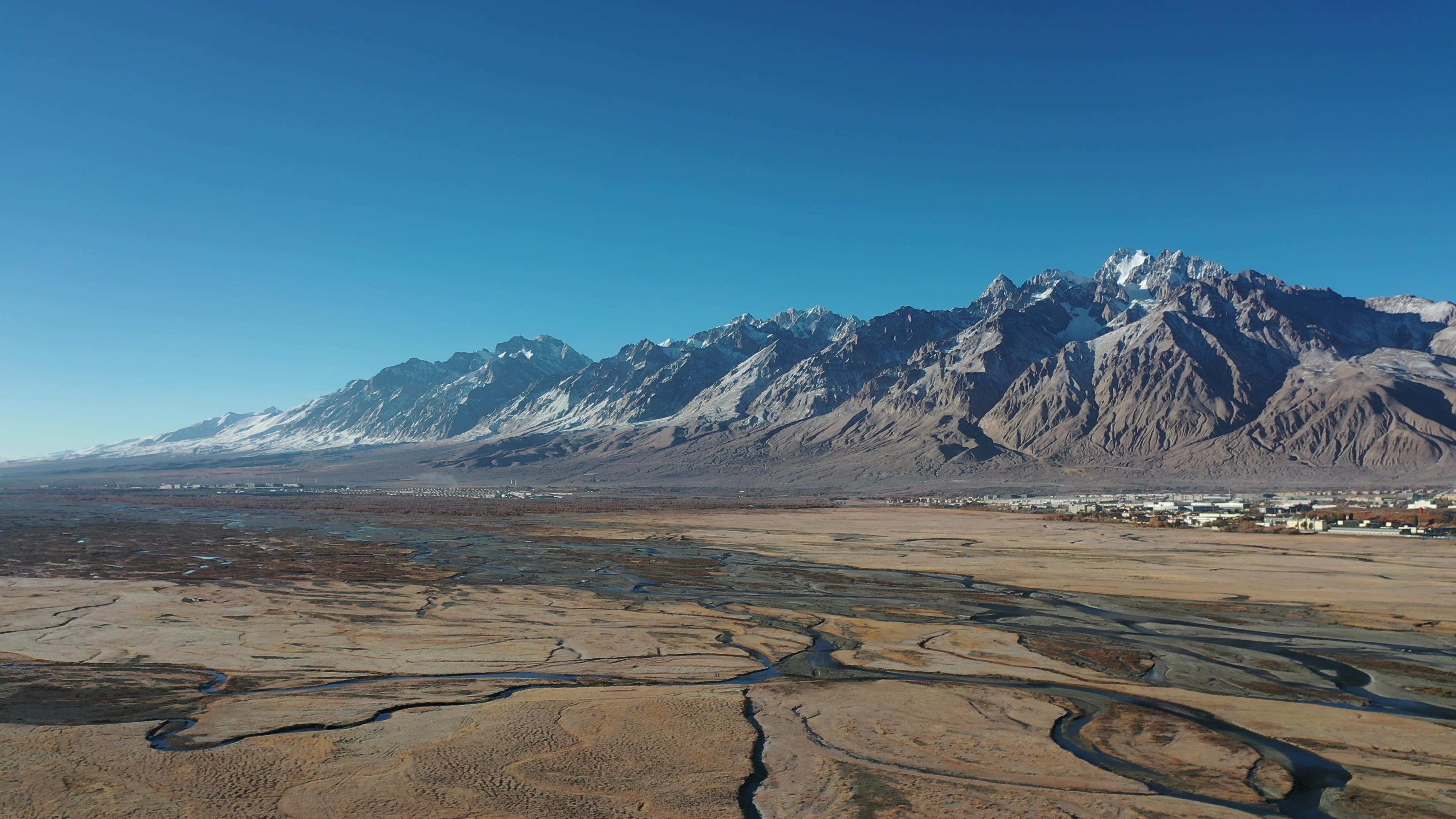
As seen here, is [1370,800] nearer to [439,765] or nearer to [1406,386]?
[439,765]

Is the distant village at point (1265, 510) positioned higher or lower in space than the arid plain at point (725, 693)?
lower

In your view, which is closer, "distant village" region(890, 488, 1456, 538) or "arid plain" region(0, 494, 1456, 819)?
"arid plain" region(0, 494, 1456, 819)

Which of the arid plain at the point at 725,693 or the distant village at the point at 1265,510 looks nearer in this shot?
the arid plain at the point at 725,693

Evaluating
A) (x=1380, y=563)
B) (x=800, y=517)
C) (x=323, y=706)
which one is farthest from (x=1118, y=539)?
(x=323, y=706)

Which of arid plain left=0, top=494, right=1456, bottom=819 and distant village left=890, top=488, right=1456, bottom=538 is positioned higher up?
arid plain left=0, top=494, right=1456, bottom=819
